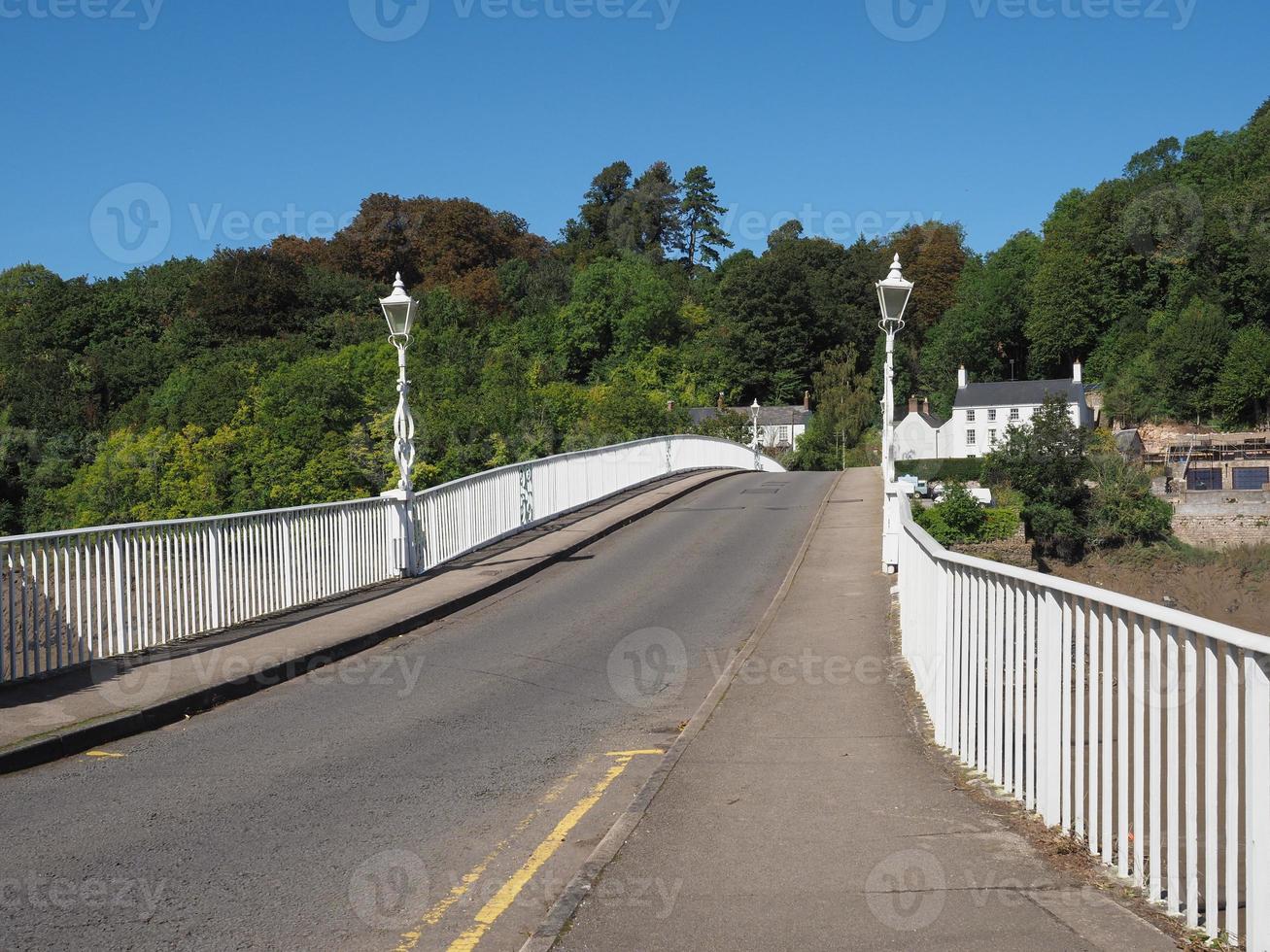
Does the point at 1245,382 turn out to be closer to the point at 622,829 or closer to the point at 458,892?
the point at 622,829

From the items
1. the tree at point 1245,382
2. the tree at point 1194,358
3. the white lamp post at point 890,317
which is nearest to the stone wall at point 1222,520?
the tree at point 1245,382

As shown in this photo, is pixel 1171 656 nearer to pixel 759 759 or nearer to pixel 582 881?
pixel 582 881

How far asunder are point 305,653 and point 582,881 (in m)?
6.66

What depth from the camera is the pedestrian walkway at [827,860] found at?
4.50 metres

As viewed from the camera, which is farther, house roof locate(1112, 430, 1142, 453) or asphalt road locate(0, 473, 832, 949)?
house roof locate(1112, 430, 1142, 453)

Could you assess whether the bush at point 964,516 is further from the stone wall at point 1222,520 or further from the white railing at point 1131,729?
the stone wall at point 1222,520

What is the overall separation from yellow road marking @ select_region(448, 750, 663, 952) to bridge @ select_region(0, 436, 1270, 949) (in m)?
0.03

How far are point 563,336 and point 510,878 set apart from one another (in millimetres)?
80441

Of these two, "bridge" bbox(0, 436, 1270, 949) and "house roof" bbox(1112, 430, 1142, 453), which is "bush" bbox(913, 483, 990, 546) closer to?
"bridge" bbox(0, 436, 1270, 949)

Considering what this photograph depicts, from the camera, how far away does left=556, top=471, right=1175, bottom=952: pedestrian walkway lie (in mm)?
4500

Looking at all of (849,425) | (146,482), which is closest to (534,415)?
(146,482)

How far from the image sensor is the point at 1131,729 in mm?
4695

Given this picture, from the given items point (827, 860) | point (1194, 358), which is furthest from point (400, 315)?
point (1194, 358)

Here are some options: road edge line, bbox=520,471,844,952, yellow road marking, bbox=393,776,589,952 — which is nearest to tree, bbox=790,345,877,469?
road edge line, bbox=520,471,844,952
